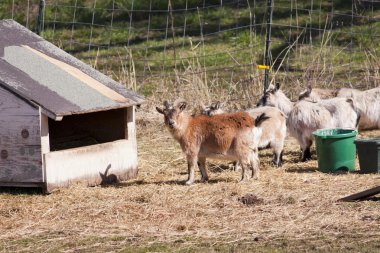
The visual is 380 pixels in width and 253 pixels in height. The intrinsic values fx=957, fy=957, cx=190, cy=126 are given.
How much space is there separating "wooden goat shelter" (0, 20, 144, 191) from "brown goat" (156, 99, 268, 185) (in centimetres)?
57

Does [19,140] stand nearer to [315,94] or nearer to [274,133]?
[274,133]

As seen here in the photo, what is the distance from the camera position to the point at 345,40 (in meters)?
18.4

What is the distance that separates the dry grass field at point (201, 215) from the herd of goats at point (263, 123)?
32 cm

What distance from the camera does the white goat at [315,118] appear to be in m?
11.8

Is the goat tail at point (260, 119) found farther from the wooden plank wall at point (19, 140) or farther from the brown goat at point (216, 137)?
the wooden plank wall at point (19, 140)

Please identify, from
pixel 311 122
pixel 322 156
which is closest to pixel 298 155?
pixel 311 122

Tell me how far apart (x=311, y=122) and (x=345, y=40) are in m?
6.95

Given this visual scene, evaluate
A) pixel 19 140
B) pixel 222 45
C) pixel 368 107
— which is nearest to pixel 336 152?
pixel 368 107

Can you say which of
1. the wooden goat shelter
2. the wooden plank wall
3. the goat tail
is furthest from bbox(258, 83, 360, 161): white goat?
the wooden plank wall

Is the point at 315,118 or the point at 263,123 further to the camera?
the point at 315,118

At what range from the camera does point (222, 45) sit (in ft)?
61.9

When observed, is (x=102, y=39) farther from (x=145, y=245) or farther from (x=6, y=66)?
(x=145, y=245)

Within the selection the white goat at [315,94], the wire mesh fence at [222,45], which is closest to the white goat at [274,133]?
the white goat at [315,94]

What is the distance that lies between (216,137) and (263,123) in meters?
0.91
